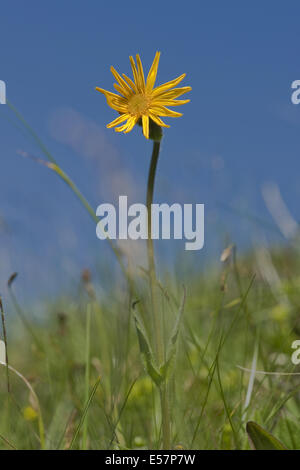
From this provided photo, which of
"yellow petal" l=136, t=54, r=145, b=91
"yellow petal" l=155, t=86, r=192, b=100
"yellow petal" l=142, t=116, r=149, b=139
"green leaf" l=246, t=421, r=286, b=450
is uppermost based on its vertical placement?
"yellow petal" l=136, t=54, r=145, b=91

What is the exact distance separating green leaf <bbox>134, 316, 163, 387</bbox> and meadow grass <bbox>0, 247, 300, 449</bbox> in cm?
4

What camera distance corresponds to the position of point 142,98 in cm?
91

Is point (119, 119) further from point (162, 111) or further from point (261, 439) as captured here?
point (261, 439)

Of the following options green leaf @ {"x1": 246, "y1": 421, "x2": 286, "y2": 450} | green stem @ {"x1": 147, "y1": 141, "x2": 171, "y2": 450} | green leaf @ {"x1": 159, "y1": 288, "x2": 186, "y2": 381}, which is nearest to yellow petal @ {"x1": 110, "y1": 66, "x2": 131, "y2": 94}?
green stem @ {"x1": 147, "y1": 141, "x2": 171, "y2": 450}

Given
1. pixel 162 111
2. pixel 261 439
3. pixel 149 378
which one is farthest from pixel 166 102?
pixel 149 378

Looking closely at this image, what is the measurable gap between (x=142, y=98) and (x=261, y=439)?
0.66 metres

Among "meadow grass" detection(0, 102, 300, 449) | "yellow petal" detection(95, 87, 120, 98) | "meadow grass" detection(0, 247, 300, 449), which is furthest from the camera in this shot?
"meadow grass" detection(0, 247, 300, 449)

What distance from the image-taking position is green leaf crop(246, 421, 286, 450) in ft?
3.06

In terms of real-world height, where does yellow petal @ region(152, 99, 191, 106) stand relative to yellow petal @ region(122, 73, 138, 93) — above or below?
below

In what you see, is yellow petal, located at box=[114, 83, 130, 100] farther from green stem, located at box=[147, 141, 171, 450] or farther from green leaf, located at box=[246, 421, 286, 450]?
green leaf, located at box=[246, 421, 286, 450]

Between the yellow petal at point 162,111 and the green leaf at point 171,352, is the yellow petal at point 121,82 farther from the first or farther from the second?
the green leaf at point 171,352
